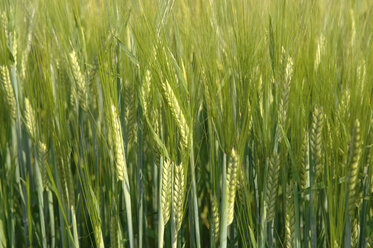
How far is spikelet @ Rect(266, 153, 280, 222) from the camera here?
3.34 ft

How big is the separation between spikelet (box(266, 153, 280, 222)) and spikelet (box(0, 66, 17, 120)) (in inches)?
30.9

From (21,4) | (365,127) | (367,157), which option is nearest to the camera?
(365,127)

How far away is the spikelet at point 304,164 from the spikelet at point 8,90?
2.78 feet

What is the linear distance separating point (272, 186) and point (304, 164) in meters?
0.10

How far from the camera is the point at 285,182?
3.48ft

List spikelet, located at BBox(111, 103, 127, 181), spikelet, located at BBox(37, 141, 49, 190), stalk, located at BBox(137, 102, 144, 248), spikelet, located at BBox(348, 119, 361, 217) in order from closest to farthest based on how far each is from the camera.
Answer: spikelet, located at BBox(348, 119, 361, 217) → spikelet, located at BBox(111, 103, 127, 181) → stalk, located at BBox(137, 102, 144, 248) → spikelet, located at BBox(37, 141, 49, 190)

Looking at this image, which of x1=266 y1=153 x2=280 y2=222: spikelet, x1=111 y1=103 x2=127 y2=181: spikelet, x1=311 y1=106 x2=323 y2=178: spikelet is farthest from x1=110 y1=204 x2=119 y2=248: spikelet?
x1=311 y1=106 x2=323 y2=178: spikelet

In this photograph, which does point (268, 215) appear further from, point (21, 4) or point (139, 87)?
point (21, 4)

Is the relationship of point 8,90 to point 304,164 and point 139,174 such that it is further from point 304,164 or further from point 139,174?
point 304,164

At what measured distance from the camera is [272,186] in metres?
1.02

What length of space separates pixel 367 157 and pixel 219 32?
473 millimetres

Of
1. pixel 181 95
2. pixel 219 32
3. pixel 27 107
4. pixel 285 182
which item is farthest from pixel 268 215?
pixel 27 107

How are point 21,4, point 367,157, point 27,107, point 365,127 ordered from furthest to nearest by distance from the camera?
point 21,4 → point 27,107 → point 367,157 → point 365,127

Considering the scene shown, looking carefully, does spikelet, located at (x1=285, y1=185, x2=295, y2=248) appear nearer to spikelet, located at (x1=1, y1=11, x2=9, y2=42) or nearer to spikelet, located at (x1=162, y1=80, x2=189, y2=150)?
spikelet, located at (x1=162, y1=80, x2=189, y2=150)
